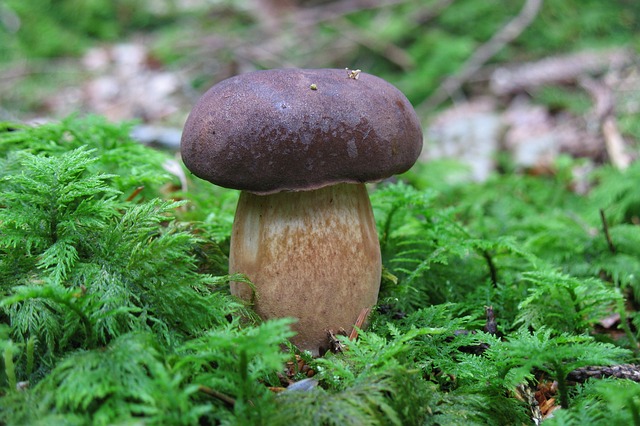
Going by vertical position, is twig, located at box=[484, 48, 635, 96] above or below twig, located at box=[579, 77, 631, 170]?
above

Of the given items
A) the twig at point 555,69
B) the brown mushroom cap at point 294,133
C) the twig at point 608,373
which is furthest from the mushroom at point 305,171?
the twig at point 555,69

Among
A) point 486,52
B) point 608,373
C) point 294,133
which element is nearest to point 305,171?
point 294,133

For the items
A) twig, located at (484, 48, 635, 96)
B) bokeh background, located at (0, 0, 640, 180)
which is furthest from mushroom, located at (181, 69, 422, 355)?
twig, located at (484, 48, 635, 96)

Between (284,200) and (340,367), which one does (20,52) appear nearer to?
(284,200)

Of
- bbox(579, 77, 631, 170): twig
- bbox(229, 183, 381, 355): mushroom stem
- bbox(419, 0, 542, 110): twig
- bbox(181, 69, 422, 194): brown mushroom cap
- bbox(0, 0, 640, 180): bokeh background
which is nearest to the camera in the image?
bbox(181, 69, 422, 194): brown mushroom cap

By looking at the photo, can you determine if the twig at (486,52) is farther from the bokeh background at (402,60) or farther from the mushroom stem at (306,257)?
the mushroom stem at (306,257)

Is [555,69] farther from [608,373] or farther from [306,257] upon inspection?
[306,257]

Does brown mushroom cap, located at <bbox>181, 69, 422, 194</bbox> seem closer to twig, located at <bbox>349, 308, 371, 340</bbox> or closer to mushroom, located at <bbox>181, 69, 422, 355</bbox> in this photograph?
mushroom, located at <bbox>181, 69, 422, 355</bbox>
